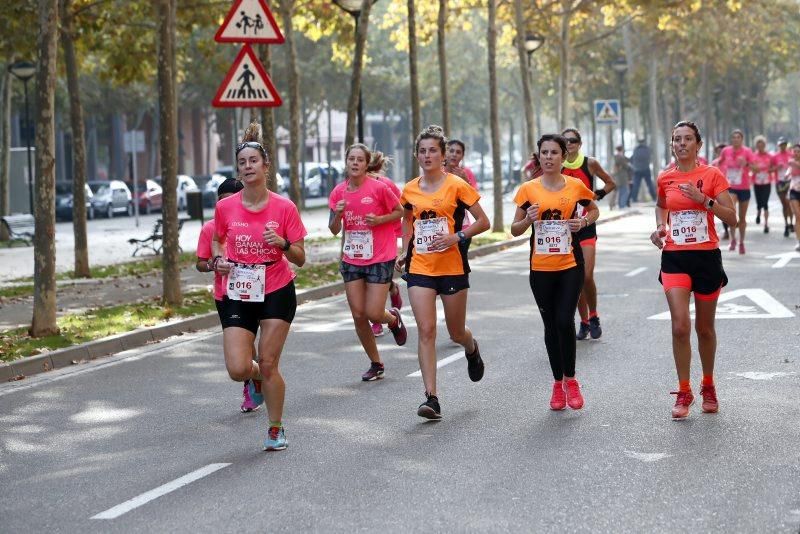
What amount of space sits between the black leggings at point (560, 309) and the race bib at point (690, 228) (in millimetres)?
712

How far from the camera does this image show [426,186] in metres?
10.2

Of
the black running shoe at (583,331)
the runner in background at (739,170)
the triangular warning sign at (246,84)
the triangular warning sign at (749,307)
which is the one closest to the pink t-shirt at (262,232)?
the black running shoe at (583,331)

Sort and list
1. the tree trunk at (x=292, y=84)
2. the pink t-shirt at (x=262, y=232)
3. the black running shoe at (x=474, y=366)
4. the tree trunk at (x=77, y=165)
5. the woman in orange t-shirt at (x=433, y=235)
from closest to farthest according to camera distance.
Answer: the pink t-shirt at (x=262, y=232) → the woman in orange t-shirt at (x=433, y=235) → the black running shoe at (x=474, y=366) → the tree trunk at (x=77, y=165) → the tree trunk at (x=292, y=84)

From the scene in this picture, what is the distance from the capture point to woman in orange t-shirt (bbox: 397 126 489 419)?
9.95 meters

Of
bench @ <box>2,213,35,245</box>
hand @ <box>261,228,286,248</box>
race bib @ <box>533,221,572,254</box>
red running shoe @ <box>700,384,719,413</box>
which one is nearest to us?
hand @ <box>261,228,286,248</box>

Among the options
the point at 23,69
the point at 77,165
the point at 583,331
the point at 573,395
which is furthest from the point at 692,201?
the point at 23,69

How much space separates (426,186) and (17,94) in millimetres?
42191

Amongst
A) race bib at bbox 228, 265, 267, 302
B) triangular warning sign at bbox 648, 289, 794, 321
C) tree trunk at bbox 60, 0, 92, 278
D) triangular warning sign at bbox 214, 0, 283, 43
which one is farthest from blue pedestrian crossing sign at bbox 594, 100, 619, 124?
race bib at bbox 228, 265, 267, 302

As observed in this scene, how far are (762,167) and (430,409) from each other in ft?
61.5

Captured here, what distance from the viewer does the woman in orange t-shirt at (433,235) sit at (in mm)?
9945

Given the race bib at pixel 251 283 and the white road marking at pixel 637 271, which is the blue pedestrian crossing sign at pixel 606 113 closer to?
the white road marking at pixel 637 271

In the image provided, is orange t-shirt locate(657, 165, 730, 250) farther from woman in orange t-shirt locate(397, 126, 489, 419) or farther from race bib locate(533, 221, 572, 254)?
woman in orange t-shirt locate(397, 126, 489, 419)

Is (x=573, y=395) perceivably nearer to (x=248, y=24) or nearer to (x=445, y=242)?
(x=445, y=242)

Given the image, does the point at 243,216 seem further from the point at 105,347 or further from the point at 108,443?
the point at 105,347
